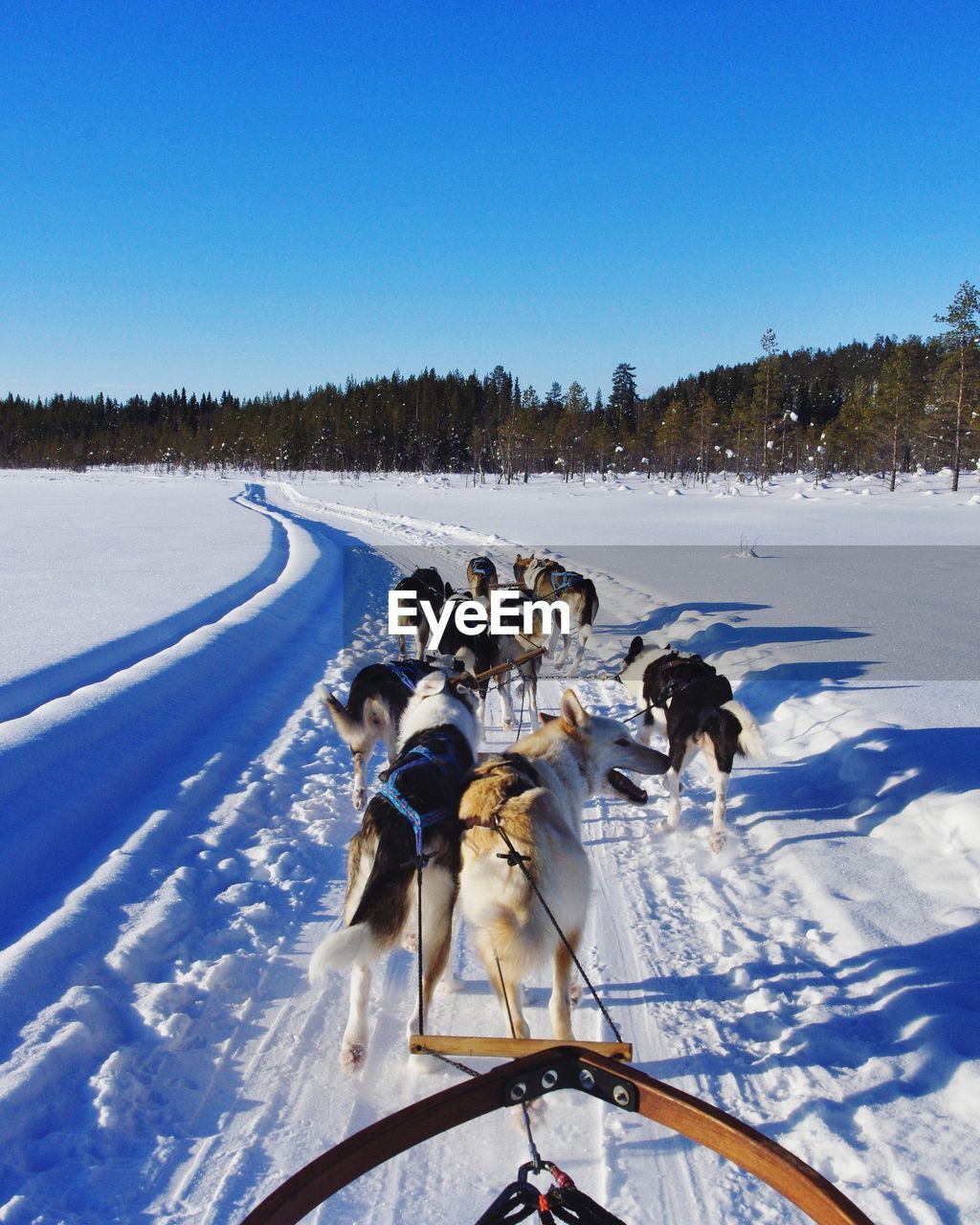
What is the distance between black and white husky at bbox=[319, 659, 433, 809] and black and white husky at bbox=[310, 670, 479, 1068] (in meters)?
1.66

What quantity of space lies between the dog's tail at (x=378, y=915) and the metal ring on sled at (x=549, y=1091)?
2.95 feet

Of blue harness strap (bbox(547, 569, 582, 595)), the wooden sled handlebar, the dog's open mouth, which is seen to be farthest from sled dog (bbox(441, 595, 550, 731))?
the dog's open mouth

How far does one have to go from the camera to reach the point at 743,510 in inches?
1182

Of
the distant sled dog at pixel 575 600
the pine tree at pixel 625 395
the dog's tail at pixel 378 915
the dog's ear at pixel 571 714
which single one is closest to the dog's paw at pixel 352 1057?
the dog's tail at pixel 378 915

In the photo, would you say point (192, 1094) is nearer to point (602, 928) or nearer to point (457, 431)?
point (602, 928)

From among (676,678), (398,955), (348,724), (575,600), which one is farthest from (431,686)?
(575,600)

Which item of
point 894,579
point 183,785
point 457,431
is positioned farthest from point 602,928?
point 457,431

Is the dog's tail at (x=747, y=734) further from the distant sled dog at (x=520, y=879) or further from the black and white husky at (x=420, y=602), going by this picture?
the black and white husky at (x=420, y=602)

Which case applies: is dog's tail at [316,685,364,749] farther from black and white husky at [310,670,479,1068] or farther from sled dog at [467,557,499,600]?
sled dog at [467,557,499,600]

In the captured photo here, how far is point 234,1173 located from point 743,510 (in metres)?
30.5

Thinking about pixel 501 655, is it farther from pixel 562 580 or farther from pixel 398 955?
pixel 398 955

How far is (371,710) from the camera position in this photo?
4.78 meters

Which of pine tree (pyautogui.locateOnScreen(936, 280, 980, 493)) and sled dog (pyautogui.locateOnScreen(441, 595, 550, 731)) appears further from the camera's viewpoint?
pine tree (pyautogui.locateOnScreen(936, 280, 980, 493))

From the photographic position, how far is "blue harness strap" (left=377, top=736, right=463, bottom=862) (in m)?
2.62
